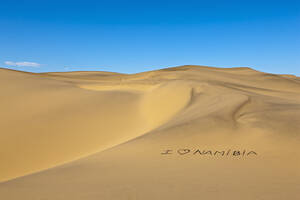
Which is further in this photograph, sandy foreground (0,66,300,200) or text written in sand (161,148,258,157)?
text written in sand (161,148,258,157)

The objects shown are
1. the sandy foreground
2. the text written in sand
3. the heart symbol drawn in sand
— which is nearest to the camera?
the sandy foreground

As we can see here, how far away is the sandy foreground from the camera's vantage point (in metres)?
2.17

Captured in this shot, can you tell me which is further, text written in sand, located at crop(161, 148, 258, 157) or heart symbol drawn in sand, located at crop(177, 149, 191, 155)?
heart symbol drawn in sand, located at crop(177, 149, 191, 155)

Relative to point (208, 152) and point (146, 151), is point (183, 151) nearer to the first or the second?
point (208, 152)

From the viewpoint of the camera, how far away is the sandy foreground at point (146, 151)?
85.4 inches

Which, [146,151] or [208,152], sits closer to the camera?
[208,152]

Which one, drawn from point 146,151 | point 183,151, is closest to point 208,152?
point 183,151

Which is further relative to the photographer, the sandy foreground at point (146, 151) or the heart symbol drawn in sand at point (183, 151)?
the heart symbol drawn in sand at point (183, 151)


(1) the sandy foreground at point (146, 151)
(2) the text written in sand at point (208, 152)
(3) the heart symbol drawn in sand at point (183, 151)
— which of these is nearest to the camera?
(1) the sandy foreground at point (146, 151)

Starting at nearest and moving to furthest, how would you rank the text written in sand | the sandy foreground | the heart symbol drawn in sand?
the sandy foreground
the text written in sand
the heart symbol drawn in sand

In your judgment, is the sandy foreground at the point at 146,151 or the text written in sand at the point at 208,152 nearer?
the sandy foreground at the point at 146,151

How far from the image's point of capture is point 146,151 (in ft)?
10.9

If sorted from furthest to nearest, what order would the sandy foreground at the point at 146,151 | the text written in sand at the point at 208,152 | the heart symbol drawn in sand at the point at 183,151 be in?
the heart symbol drawn in sand at the point at 183,151, the text written in sand at the point at 208,152, the sandy foreground at the point at 146,151

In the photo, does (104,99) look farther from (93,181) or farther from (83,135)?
(93,181)
